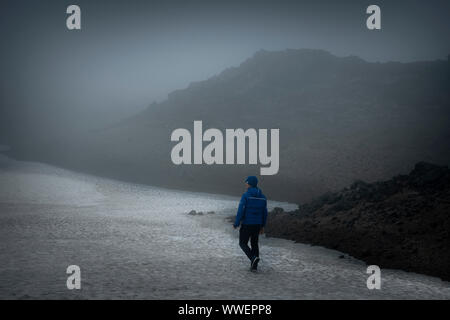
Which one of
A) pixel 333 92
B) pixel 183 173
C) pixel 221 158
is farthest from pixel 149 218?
pixel 333 92

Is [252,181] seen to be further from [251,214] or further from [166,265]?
[166,265]

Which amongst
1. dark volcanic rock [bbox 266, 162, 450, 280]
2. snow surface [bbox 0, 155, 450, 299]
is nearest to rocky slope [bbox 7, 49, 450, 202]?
dark volcanic rock [bbox 266, 162, 450, 280]

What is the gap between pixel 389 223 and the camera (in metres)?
15.2

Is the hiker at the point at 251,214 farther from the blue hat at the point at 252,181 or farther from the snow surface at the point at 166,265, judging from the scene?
the snow surface at the point at 166,265

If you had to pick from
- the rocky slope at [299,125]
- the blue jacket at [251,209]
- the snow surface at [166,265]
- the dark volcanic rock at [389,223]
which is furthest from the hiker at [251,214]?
the rocky slope at [299,125]

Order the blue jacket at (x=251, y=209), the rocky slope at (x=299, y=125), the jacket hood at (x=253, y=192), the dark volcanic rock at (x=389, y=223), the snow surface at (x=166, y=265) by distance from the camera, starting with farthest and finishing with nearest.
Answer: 1. the rocky slope at (x=299, y=125)
2. the dark volcanic rock at (x=389, y=223)
3. the jacket hood at (x=253, y=192)
4. the blue jacket at (x=251, y=209)
5. the snow surface at (x=166, y=265)

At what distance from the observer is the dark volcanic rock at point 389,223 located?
40.7ft

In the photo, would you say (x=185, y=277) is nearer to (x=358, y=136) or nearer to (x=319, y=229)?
(x=319, y=229)

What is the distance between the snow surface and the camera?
8.38 m

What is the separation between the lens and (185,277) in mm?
9633

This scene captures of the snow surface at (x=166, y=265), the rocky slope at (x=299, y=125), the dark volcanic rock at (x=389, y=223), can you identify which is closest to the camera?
the snow surface at (x=166, y=265)

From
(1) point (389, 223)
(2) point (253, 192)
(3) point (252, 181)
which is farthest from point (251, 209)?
(1) point (389, 223)

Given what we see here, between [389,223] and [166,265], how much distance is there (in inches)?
362

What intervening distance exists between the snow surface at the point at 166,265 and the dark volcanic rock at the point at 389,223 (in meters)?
0.80
